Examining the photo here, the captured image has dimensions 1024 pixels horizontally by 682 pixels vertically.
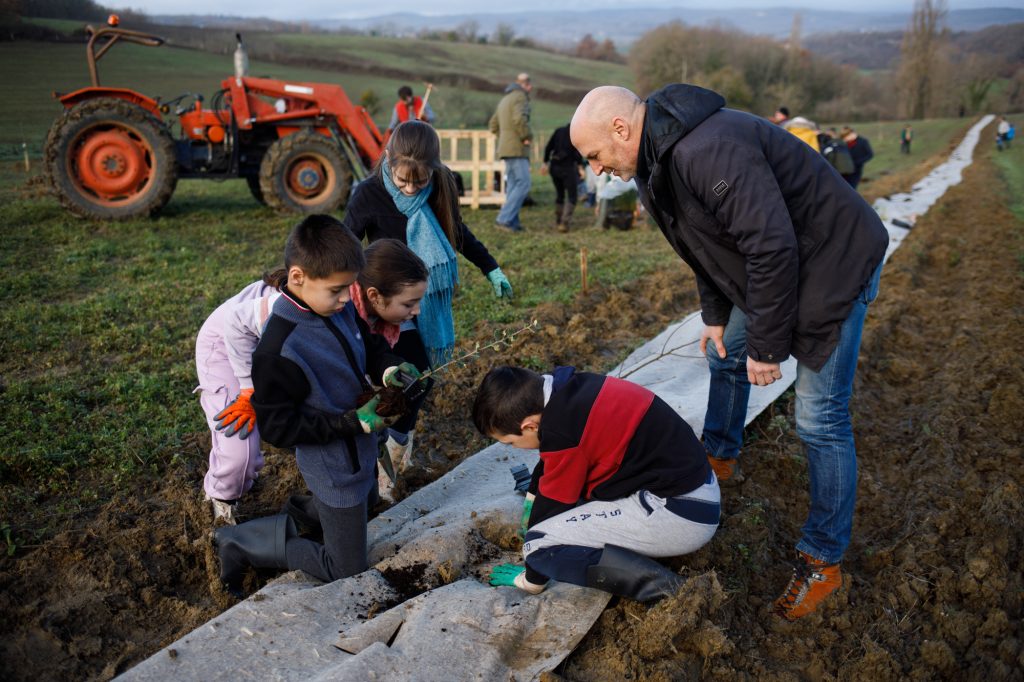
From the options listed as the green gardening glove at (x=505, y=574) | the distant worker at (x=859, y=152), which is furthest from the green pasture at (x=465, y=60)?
the green gardening glove at (x=505, y=574)

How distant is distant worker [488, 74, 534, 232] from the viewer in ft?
31.5

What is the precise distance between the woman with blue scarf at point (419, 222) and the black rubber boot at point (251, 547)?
0.81 metres

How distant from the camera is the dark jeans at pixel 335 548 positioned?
8.57ft

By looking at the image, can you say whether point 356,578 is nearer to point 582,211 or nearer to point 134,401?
point 134,401

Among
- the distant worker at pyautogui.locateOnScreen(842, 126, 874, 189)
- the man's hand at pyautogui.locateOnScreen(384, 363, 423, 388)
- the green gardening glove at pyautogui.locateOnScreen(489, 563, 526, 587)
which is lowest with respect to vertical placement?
the green gardening glove at pyautogui.locateOnScreen(489, 563, 526, 587)

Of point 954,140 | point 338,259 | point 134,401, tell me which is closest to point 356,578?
point 338,259

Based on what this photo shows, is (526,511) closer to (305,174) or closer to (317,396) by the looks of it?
(317,396)

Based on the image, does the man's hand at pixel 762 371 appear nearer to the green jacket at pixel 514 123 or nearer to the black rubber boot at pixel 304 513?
the black rubber boot at pixel 304 513

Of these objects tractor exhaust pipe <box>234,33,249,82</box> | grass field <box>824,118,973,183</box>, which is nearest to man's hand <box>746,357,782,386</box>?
tractor exhaust pipe <box>234,33,249,82</box>

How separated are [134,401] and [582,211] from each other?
8790 mm

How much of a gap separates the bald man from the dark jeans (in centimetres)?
153

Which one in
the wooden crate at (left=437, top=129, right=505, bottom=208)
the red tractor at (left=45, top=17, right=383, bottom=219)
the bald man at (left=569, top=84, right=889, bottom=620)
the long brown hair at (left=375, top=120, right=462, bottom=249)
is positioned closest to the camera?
the bald man at (left=569, top=84, right=889, bottom=620)

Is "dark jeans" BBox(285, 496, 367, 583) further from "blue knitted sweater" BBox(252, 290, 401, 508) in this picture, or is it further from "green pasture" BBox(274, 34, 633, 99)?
"green pasture" BBox(274, 34, 633, 99)

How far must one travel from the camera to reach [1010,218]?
1045cm
